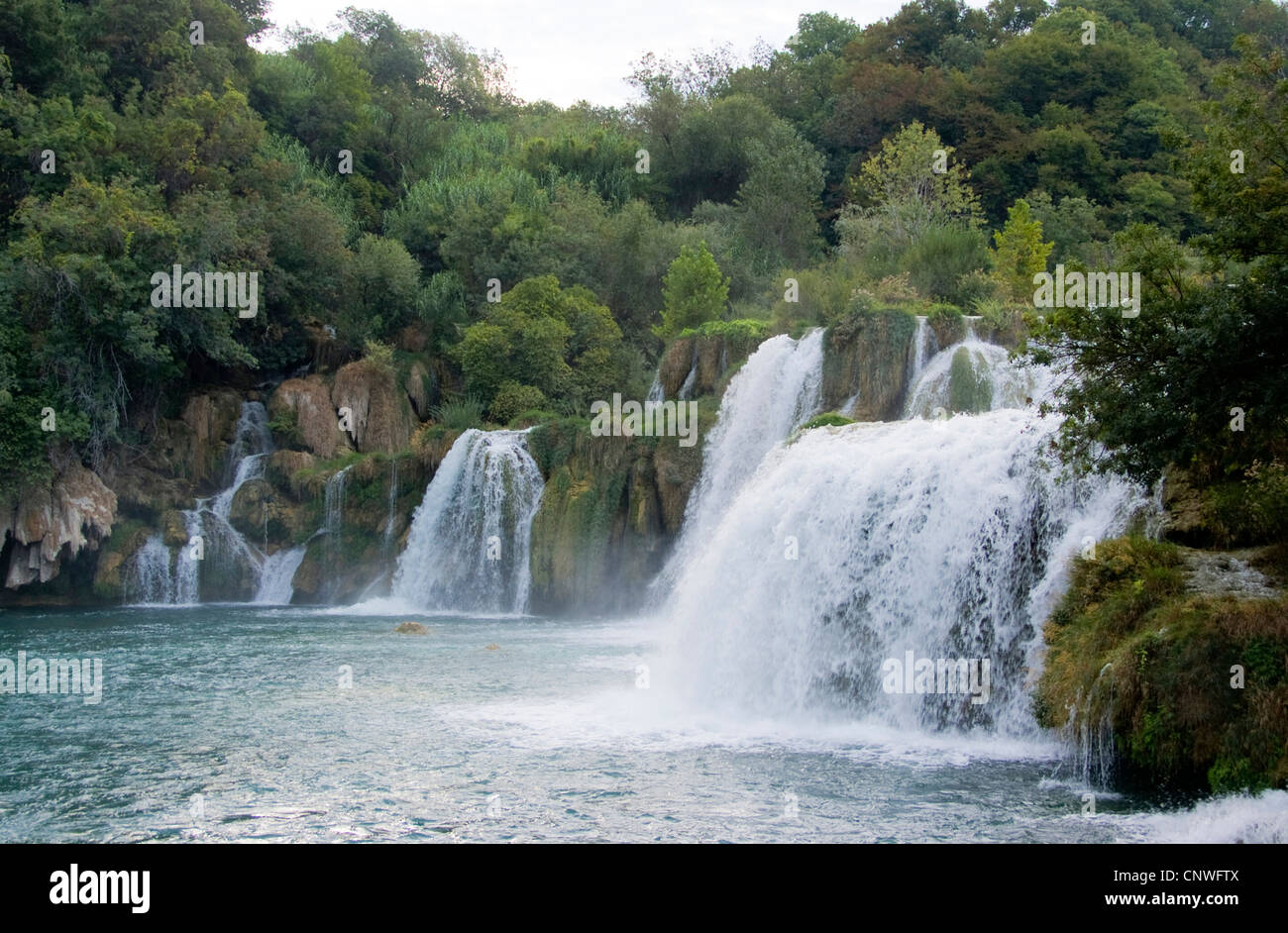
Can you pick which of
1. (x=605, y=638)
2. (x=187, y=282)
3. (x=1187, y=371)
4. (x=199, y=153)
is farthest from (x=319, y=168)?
(x=1187, y=371)

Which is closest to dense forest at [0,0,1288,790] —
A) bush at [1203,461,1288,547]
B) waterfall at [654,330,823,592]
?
bush at [1203,461,1288,547]

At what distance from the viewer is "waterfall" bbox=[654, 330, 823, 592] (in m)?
25.0

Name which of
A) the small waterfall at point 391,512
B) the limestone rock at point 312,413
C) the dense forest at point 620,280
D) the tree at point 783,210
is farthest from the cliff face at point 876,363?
the tree at point 783,210

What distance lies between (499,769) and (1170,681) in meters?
6.34

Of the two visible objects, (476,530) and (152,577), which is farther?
(152,577)

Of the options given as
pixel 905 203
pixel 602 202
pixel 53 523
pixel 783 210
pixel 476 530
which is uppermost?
pixel 602 202

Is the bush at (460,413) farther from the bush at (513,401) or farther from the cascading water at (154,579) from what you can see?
the cascading water at (154,579)

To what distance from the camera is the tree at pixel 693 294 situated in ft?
115

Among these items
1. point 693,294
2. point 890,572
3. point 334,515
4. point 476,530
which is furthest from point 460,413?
point 890,572

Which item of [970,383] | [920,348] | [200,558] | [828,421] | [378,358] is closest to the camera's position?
[828,421]

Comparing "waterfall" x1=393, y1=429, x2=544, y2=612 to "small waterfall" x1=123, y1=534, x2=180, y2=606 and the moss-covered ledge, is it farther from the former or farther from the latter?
the moss-covered ledge

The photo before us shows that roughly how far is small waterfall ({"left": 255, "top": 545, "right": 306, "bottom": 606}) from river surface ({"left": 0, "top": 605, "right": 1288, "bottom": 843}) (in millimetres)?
11646

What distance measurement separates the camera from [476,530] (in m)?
29.0

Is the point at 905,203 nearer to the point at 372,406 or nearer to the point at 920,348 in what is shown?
the point at 920,348
